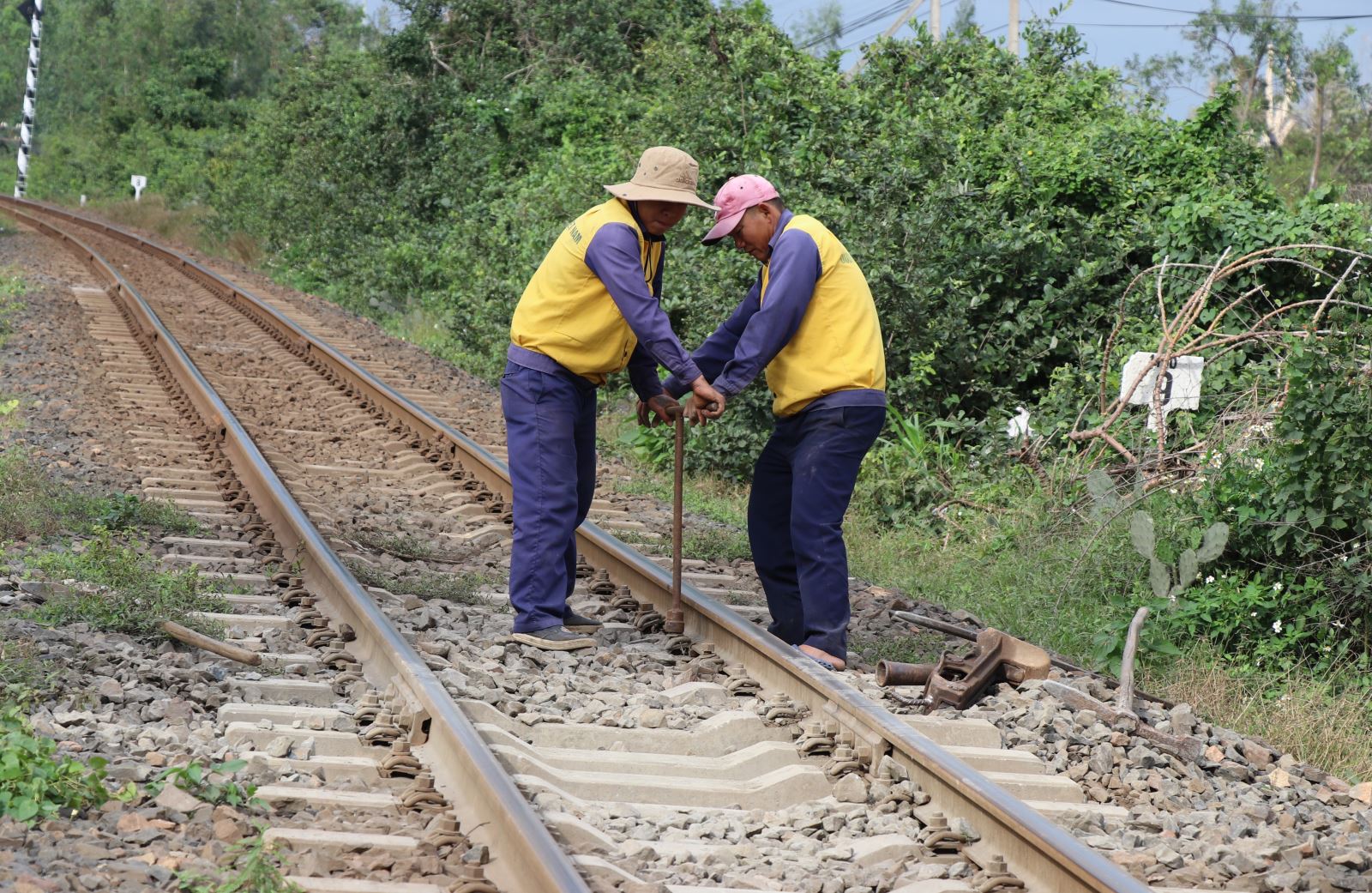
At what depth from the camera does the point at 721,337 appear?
617 cm

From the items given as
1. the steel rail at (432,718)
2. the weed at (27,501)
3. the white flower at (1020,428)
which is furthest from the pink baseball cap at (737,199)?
the white flower at (1020,428)

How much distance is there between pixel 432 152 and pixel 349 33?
3869cm

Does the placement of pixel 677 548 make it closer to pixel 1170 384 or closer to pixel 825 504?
pixel 825 504

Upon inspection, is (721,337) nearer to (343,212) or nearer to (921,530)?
(921,530)

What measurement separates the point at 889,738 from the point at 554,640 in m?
1.75

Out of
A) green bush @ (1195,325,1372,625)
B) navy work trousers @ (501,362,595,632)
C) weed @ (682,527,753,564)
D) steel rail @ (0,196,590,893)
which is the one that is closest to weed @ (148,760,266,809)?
steel rail @ (0,196,590,893)

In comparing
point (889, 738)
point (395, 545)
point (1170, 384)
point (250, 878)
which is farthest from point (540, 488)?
point (1170, 384)

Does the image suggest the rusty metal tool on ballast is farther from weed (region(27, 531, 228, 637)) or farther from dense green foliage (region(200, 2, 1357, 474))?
dense green foliage (region(200, 2, 1357, 474))

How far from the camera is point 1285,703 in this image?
5.91 metres

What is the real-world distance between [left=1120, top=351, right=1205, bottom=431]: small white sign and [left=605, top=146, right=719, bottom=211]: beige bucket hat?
13.9ft

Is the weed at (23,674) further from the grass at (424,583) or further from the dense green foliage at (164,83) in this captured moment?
the dense green foliage at (164,83)

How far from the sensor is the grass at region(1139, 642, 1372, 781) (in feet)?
17.6

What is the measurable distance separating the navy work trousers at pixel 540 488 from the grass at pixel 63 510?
2.39 m

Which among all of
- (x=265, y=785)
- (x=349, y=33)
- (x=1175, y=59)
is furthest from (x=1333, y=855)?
(x=349, y=33)
